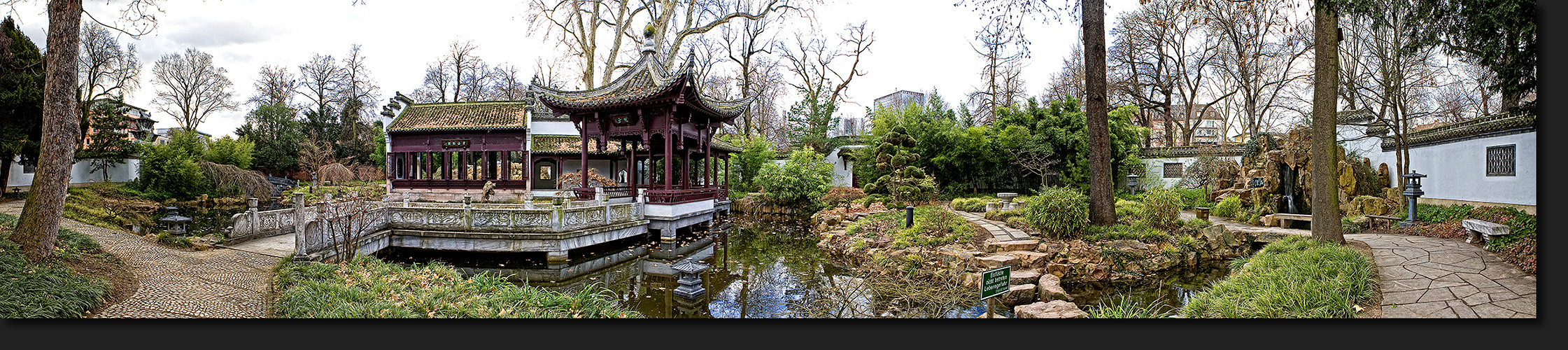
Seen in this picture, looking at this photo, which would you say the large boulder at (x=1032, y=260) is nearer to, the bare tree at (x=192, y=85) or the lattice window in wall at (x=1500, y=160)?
the lattice window in wall at (x=1500, y=160)

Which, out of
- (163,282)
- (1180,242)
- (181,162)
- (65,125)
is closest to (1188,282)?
(1180,242)

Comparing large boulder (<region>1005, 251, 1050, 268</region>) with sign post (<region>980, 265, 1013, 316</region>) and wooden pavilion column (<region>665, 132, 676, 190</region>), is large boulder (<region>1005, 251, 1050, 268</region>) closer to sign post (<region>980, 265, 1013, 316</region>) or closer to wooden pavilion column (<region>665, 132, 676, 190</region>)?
sign post (<region>980, 265, 1013, 316</region>)

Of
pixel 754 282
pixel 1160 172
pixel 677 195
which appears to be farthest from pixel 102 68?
pixel 1160 172

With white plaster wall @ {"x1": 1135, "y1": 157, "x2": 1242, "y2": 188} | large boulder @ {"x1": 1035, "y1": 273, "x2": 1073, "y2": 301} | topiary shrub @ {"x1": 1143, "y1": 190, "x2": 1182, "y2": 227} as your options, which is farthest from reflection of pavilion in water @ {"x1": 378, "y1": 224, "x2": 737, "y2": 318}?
white plaster wall @ {"x1": 1135, "y1": 157, "x2": 1242, "y2": 188}

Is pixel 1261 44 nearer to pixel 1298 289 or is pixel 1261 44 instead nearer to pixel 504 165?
pixel 1298 289

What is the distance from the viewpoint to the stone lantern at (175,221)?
5.75 metres

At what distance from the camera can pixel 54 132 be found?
371 centimetres

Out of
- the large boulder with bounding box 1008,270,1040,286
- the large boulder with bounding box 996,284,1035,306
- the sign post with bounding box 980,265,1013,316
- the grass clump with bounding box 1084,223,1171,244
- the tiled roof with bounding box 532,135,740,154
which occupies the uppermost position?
the tiled roof with bounding box 532,135,740,154

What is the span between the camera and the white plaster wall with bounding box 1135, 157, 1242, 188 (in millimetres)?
14977

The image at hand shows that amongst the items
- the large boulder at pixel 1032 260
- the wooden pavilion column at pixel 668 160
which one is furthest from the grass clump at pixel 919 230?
the wooden pavilion column at pixel 668 160

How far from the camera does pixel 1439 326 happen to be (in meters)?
2.87

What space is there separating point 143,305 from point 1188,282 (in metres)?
8.59

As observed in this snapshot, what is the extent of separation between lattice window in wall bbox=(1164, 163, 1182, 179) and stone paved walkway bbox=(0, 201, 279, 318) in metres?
18.7

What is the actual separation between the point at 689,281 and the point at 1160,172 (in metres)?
15.7
